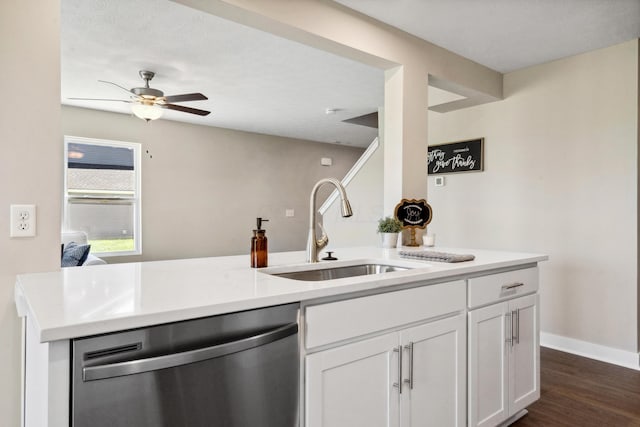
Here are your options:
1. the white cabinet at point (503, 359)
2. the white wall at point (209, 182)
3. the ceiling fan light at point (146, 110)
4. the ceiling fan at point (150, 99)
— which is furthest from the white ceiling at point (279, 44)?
the white cabinet at point (503, 359)

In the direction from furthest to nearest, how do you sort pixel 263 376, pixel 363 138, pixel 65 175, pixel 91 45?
pixel 363 138
pixel 65 175
pixel 91 45
pixel 263 376

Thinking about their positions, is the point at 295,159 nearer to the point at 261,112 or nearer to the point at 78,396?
the point at 261,112

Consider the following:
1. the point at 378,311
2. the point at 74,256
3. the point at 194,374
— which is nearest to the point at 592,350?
the point at 378,311

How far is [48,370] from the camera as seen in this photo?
805mm

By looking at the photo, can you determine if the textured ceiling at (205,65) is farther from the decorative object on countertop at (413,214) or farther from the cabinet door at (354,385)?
the cabinet door at (354,385)

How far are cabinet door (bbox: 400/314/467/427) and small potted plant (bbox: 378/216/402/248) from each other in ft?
2.76

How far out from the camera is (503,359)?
1949 mm

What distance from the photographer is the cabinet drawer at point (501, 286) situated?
180 cm

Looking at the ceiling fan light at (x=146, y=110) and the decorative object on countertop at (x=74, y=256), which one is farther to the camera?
the ceiling fan light at (x=146, y=110)

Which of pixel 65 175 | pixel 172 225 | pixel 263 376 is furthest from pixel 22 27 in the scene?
pixel 172 225

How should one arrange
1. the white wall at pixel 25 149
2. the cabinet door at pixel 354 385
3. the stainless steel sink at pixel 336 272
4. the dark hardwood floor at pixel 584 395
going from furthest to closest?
the dark hardwood floor at pixel 584 395
the stainless steel sink at pixel 336 272
the white wall at pixel 25 149
the cabinet door at pixel 354 385

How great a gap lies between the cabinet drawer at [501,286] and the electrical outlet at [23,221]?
1.73 meters

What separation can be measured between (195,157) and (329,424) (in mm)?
5230

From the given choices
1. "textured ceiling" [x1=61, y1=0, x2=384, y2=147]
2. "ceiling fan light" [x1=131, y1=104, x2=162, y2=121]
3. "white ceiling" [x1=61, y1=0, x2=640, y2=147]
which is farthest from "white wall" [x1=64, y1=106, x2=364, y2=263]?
"ceiling fan light" [x1=131, y1=104, x2=162, y2=121]
